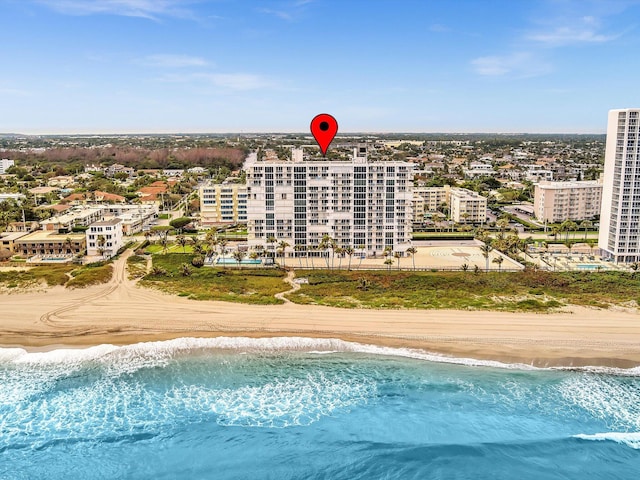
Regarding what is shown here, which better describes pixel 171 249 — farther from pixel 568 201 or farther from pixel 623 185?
pixel 568 201

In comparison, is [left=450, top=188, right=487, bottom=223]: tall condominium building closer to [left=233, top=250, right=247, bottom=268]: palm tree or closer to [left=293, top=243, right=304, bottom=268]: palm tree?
[left=293, top=243, right=304, bottom=268]: palm tree

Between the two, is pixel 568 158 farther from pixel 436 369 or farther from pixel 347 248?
pixel 436 369

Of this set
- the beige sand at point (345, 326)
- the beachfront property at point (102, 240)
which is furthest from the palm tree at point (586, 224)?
the beachfront property at point (102, 240)

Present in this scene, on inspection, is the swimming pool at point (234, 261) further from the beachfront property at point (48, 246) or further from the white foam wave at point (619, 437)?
the white foam wave at point (619, 437)

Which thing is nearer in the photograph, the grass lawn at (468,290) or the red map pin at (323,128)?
the red map pin at (323,128)

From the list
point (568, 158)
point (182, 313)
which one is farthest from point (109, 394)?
point (568, 158)

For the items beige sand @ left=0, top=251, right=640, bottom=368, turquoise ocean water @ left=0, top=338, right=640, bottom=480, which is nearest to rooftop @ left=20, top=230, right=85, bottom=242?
beige sand @ left=0, top=251, right=640, bottom=368

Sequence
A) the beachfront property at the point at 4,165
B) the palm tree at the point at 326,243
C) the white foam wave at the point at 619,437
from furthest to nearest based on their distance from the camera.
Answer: the beachfront property at the point at 4,165 → the palm tree at the point at 326,243 → the white foam wave at the point at 619,437

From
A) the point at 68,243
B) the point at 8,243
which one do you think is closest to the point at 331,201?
the point at 68,243
